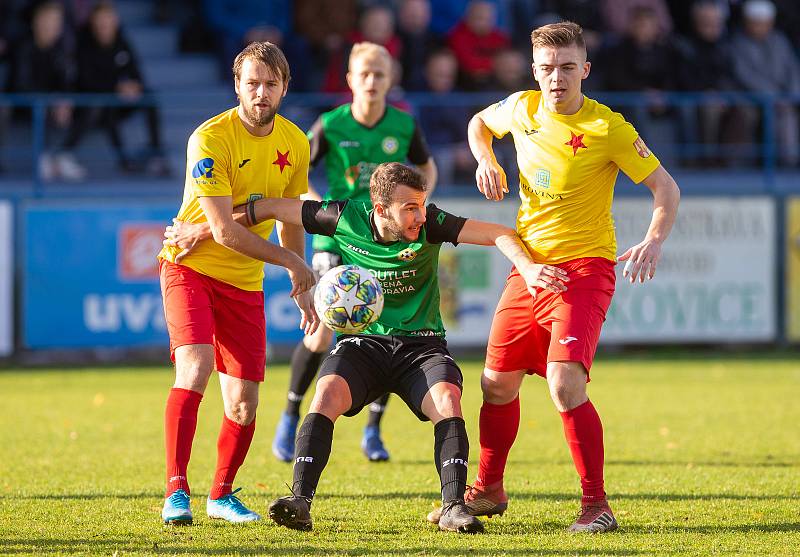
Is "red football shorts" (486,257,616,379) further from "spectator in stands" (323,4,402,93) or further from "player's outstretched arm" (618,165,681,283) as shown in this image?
"spectator in stands" (323,4,402,93)

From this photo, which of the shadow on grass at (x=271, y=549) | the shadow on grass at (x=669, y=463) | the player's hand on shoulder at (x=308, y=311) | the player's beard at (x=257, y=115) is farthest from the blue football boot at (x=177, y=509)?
the shadow on grass at (x=669, y=463)

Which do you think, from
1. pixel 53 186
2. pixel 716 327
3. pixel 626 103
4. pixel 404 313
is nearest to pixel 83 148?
pixel 53 186

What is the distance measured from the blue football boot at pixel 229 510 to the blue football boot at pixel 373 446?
2258 millimetres

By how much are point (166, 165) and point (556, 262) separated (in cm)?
1058

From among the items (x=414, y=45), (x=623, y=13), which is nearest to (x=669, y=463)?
(x=414, y=45)

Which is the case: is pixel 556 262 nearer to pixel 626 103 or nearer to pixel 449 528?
pixel 449 528

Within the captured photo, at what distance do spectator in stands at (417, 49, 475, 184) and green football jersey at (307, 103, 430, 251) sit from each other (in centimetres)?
704

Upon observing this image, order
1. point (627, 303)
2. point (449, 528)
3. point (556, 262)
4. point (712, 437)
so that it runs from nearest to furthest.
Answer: point (449, 528)
point (556, 262)
point (712, 437)
point (627, 303)

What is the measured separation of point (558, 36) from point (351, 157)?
292 centimetres

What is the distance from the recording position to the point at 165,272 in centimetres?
661

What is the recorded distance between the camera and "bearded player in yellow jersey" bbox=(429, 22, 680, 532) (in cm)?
625

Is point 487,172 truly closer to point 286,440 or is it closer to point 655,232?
point 655,232

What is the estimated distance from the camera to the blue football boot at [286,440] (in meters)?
8.73

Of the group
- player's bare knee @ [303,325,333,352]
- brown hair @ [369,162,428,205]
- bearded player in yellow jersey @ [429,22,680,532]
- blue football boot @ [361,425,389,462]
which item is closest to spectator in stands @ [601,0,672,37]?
player's bare knee @ [303,325,333,352]
